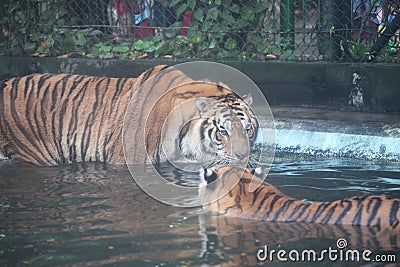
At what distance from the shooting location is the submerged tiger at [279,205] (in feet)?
13.9

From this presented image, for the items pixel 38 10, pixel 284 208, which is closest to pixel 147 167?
pixel 284 208

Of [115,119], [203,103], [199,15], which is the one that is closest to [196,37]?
[199,15]

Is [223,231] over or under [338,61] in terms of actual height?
under

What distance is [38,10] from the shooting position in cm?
865

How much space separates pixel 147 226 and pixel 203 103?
6.35 ft

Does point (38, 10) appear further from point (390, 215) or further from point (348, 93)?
point (390, 215)

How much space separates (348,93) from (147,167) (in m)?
2.08

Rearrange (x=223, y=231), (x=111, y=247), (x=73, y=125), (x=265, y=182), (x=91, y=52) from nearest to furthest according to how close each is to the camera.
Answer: (x=111, y=247), (x=223, y=231), (x=265, y=182), (x=73, y=125), (x=91, y=52)

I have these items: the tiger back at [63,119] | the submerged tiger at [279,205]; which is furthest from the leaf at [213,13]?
the submerged tiger at [279,205]

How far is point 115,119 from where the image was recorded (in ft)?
21.5

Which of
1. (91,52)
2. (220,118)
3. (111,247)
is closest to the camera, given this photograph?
(111,247)

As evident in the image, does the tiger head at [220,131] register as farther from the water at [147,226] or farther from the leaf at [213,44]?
the leaf at [213,44]

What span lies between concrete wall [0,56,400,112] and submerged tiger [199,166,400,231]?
2255 millimetres

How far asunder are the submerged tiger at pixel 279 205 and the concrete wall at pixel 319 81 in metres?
2.25
